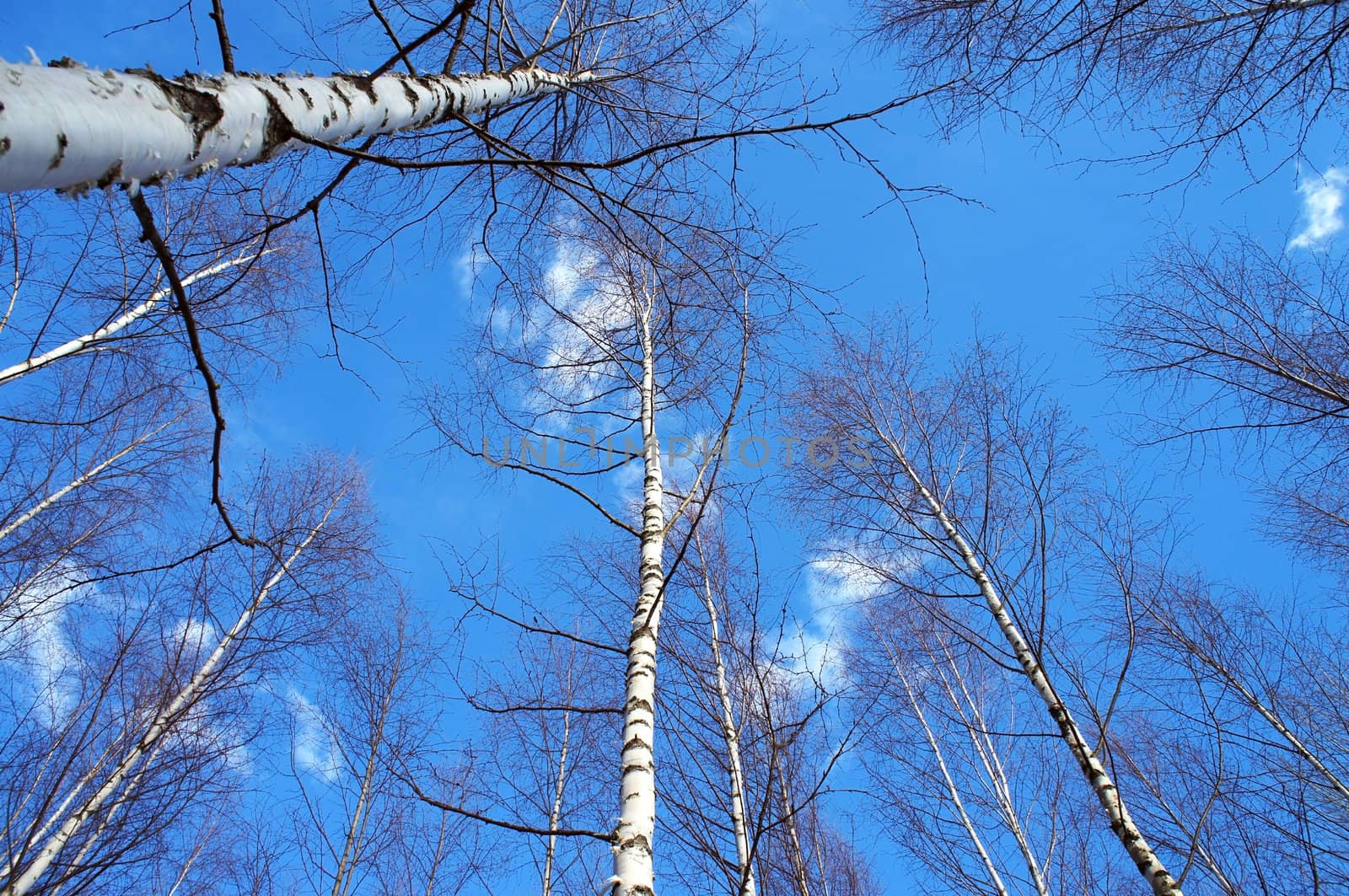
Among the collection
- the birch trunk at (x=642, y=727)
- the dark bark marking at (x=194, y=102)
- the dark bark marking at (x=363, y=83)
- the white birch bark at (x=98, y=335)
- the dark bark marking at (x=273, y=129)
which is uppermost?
the white birch bark at (x=98, y=335)

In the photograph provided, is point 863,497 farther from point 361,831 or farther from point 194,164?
point 361,831

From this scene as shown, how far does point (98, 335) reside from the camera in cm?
438

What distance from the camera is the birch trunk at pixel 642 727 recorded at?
1.75 metres

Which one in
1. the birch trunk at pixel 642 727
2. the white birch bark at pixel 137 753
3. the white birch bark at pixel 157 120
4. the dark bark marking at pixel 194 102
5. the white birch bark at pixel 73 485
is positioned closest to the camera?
the white birch bark at pixel 157 120

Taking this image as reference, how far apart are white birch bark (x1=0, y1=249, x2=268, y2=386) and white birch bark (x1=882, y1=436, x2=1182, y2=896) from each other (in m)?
3.77

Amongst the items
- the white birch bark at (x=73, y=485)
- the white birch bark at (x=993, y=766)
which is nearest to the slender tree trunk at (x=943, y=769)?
the white birch bark at (x=993, y=766)

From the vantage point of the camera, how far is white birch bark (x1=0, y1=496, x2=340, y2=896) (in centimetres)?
327

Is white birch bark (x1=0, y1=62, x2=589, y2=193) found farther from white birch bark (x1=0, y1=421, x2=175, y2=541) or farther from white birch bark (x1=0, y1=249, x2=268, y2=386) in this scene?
white birch bark (x1=0, y1=421, x2=175, y2=541)

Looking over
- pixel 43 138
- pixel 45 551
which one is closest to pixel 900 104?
pixel 43 138

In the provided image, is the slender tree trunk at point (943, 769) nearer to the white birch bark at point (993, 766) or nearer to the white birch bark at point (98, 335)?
the white birch bark at point (993, 766)

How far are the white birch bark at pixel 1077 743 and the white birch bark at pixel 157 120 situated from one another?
7.36ft

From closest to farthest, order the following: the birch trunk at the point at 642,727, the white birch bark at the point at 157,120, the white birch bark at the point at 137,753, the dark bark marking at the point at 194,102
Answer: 1. the white birch bark at the point at 157,120
2. the dark bark marking at the point at 194,102
3. the birch trunk at the point at 642,727
4. the white birch bark at the point at 137,753

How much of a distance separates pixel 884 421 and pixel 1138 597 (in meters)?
2.28

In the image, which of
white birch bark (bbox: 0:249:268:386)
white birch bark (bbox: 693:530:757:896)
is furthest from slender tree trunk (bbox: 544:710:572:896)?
white birch bark (bbox: 0:249:268:386)
